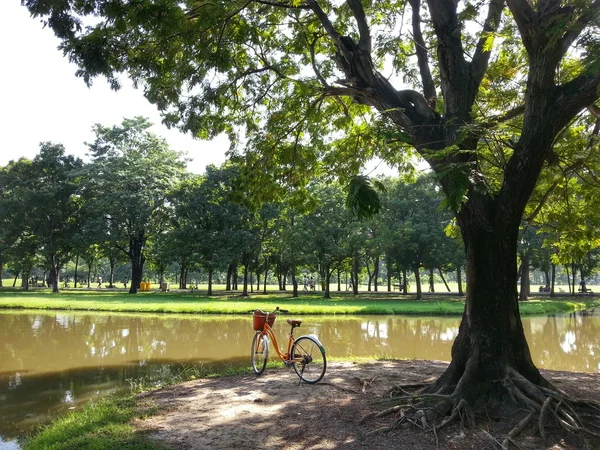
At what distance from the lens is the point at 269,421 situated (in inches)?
210

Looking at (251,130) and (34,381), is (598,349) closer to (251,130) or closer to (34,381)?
(251,130)

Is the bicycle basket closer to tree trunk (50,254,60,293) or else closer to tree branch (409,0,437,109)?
tree branch (409,0,437,109)

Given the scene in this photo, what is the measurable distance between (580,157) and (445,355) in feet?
23.9

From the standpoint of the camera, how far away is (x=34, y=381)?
351 inches

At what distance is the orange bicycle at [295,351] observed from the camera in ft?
23.7

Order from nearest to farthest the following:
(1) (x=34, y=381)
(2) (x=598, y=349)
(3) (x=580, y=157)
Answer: (3) (x=580, y=157) < (1) (x=34, y=381) < (2) (x=598, y=349)

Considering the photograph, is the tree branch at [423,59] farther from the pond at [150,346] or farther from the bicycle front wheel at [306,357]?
the pond at [150,346]

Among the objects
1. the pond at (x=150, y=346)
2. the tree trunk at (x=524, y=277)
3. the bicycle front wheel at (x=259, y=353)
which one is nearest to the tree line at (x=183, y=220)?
the tree trunk at (x=524, y=277)

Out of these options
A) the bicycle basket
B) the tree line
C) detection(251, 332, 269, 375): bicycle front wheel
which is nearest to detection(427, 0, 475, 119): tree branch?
the bicycle basket

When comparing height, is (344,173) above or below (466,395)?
above

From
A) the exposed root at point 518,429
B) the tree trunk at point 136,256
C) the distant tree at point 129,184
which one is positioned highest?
the distant tree at point 129,184

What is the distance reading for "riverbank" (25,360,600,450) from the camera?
15.1 feet

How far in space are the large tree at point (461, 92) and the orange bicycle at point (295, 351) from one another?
2.09m

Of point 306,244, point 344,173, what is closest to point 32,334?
point 344,173
